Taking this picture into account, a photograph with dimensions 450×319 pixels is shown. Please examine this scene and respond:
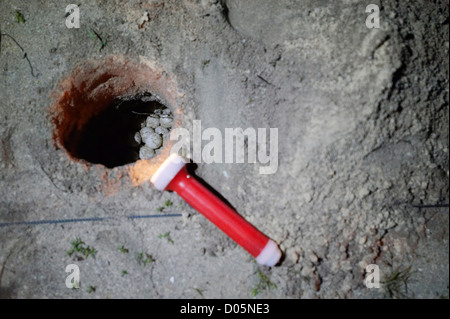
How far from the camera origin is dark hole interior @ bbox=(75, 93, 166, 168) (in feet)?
7.56

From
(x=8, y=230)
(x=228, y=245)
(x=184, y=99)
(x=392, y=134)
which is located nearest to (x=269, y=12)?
(x=184, y=99)

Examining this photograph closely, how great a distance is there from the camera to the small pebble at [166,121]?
2416mm

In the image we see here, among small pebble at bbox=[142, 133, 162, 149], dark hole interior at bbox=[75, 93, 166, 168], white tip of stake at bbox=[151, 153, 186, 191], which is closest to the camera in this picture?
white tip of stake at bbox=[151, 153, 186, 191]

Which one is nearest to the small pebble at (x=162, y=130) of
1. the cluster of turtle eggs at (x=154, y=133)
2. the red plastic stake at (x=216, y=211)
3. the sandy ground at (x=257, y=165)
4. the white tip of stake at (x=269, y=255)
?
the cluster of turtle eggs at (x=154, y=133)

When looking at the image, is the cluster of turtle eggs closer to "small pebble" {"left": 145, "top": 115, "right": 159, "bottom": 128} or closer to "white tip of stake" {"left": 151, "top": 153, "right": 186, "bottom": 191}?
"small pebble" {"left": 145, "top": 115, "right": 159, "bottom": 128}

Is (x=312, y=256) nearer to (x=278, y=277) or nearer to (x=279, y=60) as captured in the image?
(x=278, y=277)

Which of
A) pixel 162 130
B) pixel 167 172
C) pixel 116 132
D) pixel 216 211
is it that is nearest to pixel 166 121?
pixel 162 130

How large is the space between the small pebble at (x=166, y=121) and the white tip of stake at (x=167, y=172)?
841 mm

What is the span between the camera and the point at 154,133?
2.44m

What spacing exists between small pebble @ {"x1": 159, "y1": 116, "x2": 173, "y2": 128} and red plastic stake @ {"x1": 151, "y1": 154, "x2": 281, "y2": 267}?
0.82 meters

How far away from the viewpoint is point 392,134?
1.60 meters

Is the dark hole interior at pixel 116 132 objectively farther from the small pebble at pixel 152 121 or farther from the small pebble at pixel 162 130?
the small pebble at pixel 162 130

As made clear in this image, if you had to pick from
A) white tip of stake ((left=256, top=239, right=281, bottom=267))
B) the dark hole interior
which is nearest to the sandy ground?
white tip of stake ((left=256, top=239, right=281, bottom=267))

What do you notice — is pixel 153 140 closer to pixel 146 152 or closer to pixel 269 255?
pixel 146 152
